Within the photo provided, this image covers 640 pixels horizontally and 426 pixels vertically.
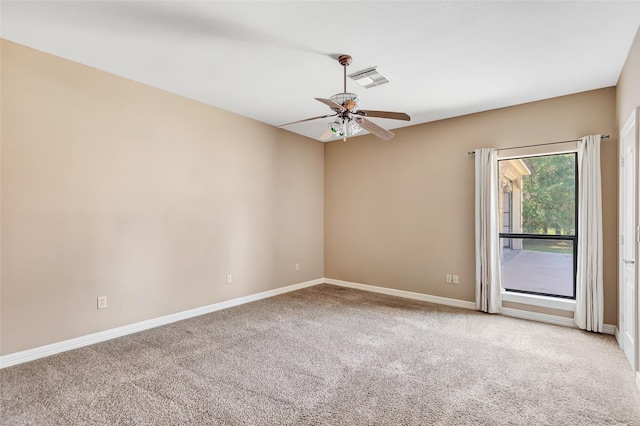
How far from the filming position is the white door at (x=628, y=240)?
106 inches

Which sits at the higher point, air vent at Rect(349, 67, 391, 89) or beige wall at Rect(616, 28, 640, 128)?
air vent at Rect(349, 67, 391, 89)

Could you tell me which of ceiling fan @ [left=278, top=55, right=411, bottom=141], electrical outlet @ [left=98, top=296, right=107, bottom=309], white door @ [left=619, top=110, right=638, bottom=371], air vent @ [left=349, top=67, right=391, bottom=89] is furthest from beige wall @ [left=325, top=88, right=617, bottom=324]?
electrical outlet @ [left=98, top=296, right=107, bottom=309]

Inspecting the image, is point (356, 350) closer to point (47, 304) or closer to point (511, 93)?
point (47, 304)

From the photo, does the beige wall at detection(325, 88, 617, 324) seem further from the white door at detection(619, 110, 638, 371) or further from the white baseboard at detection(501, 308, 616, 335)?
the white door at detection(619, 110, 638, 371)

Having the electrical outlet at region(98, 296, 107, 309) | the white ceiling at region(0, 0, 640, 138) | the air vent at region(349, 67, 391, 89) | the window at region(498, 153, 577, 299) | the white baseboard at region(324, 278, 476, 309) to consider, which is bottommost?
the white baseboard at region(324, 278, 476, 309)

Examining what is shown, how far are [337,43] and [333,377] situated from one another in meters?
2.78

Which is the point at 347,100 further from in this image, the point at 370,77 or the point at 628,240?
the point at 628,240

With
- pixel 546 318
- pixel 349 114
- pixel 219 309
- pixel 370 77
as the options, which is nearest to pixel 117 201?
pixel 219 309

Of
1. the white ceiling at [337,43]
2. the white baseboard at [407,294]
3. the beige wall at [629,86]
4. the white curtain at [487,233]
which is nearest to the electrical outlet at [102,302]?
the white ceiling at [337,43]

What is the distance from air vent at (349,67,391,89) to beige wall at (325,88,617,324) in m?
1.85

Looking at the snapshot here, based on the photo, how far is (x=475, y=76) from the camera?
343cm

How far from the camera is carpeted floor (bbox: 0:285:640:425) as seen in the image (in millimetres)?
2129

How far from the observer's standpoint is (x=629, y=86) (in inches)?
116

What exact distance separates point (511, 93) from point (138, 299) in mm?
4969
